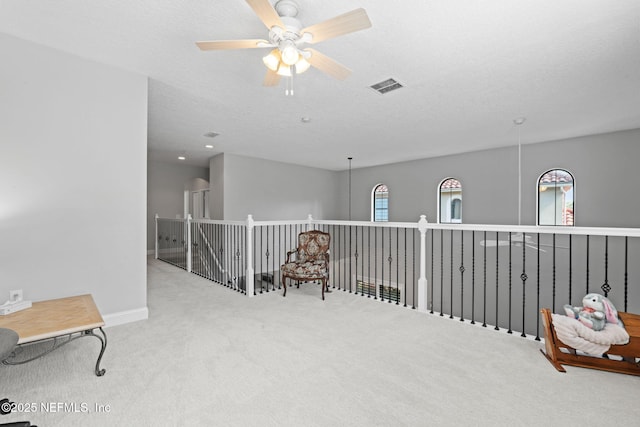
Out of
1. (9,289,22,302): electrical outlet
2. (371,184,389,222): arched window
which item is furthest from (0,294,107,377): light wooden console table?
(371,184,389,222): arched window

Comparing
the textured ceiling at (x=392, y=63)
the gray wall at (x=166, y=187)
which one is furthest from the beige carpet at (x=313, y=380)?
the gray wall at (x=166, y=187)

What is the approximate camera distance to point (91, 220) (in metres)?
2.75

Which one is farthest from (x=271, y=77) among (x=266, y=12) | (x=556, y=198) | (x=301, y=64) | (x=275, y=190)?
(x=556, y=198)

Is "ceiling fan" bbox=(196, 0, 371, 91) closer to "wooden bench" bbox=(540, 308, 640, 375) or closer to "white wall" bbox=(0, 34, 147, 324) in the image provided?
"white wall" bbox=(0, 34, 147, 324)

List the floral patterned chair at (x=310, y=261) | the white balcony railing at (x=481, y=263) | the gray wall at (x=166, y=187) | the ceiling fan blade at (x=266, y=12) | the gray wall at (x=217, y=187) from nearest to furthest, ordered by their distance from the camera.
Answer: the ceiling fan blade at (x=266, y=12) < the floral patterned chair at (x=310, y=261) < the white balcony railing at (x=481, y=263) < the gray wall at (x=217, y=187) < the gray wall at (x=166, y=187)

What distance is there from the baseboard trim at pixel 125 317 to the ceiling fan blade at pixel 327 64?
311 cm

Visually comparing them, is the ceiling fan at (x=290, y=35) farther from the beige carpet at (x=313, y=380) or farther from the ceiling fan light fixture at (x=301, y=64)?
the beige carpet at (x=313, y=380)

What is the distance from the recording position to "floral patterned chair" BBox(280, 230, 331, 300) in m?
4.07

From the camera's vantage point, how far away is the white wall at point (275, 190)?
22.8 ft

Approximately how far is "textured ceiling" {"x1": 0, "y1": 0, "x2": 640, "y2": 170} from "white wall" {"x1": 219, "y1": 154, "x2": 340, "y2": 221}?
199cm

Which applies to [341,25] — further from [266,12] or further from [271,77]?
[271,77]

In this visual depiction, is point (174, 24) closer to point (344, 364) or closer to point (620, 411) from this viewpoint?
point (344, 364)

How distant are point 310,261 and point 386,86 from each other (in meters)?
2.69

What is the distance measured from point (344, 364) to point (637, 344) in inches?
85.8
